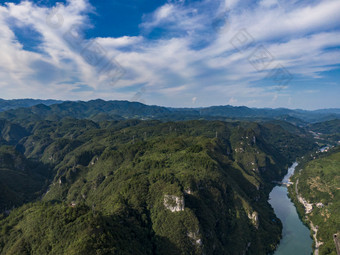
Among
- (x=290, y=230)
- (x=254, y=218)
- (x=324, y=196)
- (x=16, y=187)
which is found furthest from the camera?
(x=16, y=187)

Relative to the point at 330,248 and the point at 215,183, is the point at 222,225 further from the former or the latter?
the point at 330,248

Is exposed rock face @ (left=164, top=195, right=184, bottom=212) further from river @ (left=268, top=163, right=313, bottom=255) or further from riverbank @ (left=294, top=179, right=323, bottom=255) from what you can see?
riverbank @ (left=294, top=179, right=323, bottom=255)

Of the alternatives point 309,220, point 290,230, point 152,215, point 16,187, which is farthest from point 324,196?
point 16,187

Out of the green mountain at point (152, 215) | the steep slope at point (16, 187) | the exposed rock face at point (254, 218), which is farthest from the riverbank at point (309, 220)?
the steep slope at point (16, 187)

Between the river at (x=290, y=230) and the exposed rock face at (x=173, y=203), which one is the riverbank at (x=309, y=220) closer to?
the river at (x=290, y=230)

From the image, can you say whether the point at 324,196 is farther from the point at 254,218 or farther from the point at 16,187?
the point at 16,187

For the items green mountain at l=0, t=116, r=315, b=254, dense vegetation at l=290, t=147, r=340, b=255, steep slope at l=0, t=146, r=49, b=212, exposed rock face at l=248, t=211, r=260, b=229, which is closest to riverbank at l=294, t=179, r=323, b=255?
dense vegetation at l=290, t=147, r=340, b=255
